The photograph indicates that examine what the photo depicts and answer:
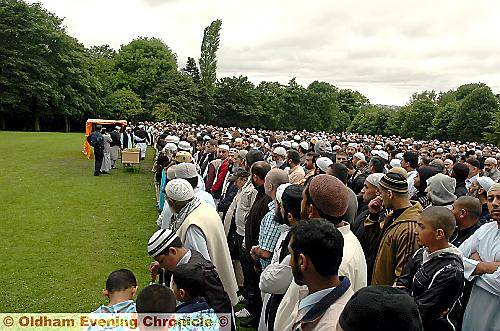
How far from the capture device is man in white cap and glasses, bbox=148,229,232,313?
134 inches

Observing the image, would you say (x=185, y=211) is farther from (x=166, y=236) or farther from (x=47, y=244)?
(x=47, y=244)

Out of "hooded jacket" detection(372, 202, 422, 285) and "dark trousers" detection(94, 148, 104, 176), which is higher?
"hooded jacket" detection(372, 202, 422, 285)

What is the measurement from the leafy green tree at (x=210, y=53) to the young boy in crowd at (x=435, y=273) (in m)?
55.8

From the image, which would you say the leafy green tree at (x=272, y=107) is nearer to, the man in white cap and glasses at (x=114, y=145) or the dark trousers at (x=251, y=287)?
the man in white cap and glasses at (x=114, y=145)

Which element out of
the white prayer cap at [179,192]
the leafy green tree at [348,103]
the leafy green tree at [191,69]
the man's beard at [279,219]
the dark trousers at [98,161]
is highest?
the leafy green tree at [191,69]

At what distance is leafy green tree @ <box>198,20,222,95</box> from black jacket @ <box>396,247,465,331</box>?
5602 cm

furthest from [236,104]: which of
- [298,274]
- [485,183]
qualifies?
[298,274]

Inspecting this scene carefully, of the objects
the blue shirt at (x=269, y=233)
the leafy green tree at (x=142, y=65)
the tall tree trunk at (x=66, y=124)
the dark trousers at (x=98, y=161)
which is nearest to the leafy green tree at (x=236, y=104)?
the leafy green tree at (x=142, y=65)

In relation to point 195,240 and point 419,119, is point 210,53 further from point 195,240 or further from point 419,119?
point 195,240

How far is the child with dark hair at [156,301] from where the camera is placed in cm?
291

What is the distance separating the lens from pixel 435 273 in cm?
321

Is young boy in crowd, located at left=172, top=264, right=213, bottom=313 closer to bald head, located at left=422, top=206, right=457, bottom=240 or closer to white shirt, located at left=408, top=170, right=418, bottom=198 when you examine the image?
bald head, located at left=422, top=206, right=457, bottom=240

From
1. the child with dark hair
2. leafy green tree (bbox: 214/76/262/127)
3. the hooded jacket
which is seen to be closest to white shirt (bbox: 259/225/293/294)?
the child with dark hair

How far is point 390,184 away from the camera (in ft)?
13.7
